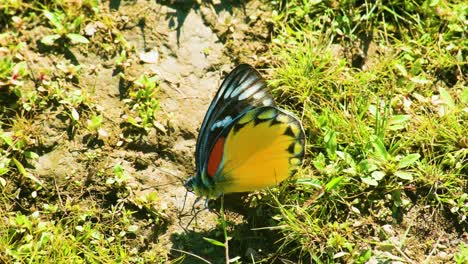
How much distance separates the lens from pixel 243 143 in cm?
418

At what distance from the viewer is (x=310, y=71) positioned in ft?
15.9

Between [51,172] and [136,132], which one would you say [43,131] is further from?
[136,132]

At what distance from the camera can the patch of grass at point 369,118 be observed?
439 cm

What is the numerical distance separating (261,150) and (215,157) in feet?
0.92

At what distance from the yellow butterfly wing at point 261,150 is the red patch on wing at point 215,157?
2cm

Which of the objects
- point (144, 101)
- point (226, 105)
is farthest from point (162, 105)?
point (226, 105)

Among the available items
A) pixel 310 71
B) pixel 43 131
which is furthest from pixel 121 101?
pixel 310 71

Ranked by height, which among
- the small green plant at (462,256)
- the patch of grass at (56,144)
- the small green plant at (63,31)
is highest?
the small green plant at (63,31)

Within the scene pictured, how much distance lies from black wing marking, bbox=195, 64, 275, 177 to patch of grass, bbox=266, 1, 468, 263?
0.58 m

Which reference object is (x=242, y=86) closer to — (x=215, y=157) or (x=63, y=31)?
(x=215, y=157)

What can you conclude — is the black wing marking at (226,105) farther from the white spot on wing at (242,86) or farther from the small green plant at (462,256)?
the small green plant at (462,256)

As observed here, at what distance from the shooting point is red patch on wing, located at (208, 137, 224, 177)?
A: 4137mm

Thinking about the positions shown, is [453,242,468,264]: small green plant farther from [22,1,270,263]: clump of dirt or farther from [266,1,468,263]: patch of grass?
[22,1,270,263]: clump of dirt

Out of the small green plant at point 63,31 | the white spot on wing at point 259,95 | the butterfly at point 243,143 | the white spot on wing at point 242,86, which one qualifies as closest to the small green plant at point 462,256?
the butterfly at point 243,143
